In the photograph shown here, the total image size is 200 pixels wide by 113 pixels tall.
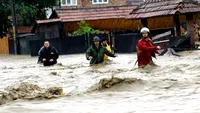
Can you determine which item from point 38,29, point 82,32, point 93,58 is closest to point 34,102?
point 93,58

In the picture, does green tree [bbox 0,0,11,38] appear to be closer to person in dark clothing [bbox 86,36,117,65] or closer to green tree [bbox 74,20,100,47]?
green tree [bbox 74,20,100,47]

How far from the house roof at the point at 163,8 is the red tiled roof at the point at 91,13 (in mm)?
10653

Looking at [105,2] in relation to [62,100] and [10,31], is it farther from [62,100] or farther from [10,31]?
[62,100]

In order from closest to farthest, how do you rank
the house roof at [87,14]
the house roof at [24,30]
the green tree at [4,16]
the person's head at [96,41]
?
the person's head at [96,41], the house roof at [87,14], the green tree at [4,16], the house roof at [24,30]

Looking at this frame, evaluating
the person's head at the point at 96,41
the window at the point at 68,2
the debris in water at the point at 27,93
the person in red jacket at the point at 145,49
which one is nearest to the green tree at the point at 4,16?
the window at the point at 68,2

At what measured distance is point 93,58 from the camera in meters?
16.8

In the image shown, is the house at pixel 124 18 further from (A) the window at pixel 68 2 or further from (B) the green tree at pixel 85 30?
(B) the green tree at pixel 85 30

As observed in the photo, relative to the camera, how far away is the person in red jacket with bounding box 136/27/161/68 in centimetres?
1350

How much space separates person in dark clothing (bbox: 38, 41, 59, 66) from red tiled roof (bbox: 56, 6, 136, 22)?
735 inches

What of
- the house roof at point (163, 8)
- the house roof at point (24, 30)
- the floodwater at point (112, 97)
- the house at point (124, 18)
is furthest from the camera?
the house roof at point (24, 30)

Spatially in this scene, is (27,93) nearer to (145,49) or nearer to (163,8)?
(145,49)

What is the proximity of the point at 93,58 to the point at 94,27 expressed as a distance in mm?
21585

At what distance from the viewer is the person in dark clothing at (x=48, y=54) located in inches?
696

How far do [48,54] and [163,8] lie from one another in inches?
344
